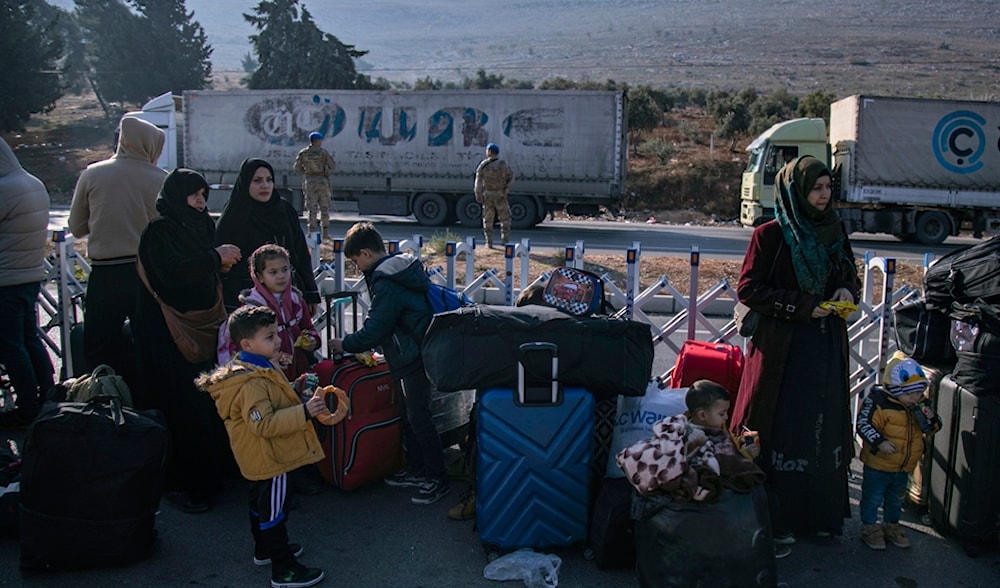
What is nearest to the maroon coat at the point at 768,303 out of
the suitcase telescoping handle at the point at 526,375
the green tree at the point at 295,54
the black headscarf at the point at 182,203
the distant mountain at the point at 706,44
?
the suitcase telescoping handle at the point at 526,375

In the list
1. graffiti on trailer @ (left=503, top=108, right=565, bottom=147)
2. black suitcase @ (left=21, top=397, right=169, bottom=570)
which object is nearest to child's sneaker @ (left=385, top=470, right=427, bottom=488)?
black suitcase @ (left=21, top=397, right=169, bottom=570)

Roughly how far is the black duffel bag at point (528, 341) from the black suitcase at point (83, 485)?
1.45 meters

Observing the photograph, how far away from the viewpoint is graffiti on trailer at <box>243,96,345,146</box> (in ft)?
74.1

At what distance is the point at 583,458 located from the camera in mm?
4191

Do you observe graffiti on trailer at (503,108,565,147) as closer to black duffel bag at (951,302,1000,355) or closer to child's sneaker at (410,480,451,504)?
child's sneaker at (410,480,451,504)

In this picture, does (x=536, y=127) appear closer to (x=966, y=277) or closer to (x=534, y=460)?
(x=966, y=277)

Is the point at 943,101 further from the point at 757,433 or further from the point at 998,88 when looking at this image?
the point at 998,88

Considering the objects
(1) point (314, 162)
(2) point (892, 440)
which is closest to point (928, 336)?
(2) point (892, 440)

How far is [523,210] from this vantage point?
2150 centimetres

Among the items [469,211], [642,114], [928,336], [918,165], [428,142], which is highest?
[642,114]

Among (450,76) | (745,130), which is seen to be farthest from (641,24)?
(745,130)

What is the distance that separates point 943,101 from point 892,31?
7452cm

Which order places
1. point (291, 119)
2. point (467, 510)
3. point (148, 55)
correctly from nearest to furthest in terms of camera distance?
point (467, 510)
point (291, 119)
point (148, 55)

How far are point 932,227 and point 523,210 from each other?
1002cm
